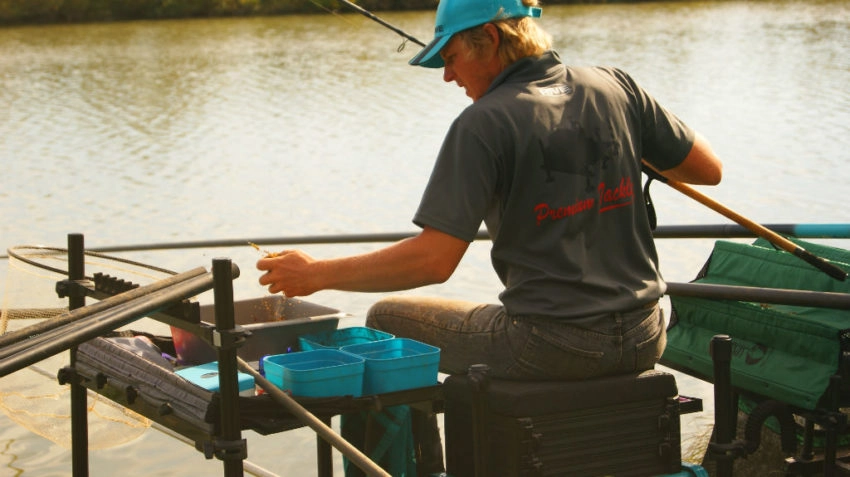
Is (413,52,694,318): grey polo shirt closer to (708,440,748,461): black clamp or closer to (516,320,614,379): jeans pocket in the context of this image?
(516,320,614,379): jeans pocket

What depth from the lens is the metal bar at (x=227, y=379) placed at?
2348 millimetres

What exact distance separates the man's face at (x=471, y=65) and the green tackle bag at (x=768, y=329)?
1.19 m

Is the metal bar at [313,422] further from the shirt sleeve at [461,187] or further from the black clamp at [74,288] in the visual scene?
the black clamp at [74,288]

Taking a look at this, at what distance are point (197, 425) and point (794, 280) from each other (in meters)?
1.87

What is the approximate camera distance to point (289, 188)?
1203 centimetres

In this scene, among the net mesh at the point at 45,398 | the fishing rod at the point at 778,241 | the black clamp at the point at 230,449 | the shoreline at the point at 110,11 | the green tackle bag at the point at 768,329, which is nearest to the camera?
the black clamp at the point at 230,449

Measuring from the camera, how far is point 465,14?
2543mm

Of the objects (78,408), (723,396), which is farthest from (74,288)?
(723,396)

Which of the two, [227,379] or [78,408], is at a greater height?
[227,379]

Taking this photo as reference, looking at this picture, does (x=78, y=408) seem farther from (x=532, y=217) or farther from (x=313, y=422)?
(x=532, y=217)

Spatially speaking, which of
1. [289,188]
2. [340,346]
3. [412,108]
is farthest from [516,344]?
[412,108]

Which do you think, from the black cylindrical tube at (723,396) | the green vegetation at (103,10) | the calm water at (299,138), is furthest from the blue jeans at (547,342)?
the green vegetation at (103,10)

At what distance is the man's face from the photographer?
260 cm

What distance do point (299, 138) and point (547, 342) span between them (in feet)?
40.7
